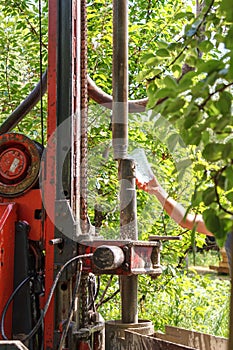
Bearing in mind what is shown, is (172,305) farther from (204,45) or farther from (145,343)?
(204,45)

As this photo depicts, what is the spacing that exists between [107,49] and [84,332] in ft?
11.9

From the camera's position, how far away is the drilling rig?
356 centimetres

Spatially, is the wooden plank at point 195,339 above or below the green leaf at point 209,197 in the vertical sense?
below

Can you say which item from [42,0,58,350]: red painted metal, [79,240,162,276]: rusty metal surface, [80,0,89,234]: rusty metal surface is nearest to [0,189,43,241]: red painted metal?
[42,0,58,350]: red painted metal

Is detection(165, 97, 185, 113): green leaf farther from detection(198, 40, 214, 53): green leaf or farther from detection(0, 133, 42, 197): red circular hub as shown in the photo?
detection(0, 133, 42, 197): red circular hub

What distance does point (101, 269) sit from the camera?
3.35 m

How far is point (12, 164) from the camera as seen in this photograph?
3.97m

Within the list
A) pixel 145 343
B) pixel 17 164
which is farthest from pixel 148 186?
pixel 145 343

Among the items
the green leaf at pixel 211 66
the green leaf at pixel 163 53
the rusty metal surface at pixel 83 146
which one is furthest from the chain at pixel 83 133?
the green leaf at pixel 211 66

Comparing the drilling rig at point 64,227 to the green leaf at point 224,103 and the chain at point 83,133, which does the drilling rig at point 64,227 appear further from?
the green leaf at point 224,103

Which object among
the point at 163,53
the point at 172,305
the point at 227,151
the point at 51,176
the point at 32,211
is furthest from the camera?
the point at 172,305

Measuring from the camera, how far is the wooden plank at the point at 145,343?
3.29 metres

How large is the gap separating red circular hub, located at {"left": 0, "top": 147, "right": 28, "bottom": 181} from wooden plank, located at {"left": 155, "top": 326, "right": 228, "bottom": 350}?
121cm

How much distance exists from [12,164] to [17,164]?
0.03 metres
